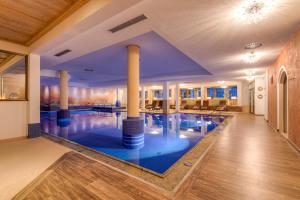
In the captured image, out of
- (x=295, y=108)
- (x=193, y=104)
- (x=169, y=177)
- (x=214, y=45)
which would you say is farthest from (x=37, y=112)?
(x=193, y=104)

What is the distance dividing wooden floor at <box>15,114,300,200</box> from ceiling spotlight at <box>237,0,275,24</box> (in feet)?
8.42

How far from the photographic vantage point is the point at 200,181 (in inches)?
82.2

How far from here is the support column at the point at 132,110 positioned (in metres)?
4.41

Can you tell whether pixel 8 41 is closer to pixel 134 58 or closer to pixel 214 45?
pixel 134 58

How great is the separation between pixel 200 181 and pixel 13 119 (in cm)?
515

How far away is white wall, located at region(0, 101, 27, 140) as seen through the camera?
13.5 ft

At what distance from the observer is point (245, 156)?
301 centimetres

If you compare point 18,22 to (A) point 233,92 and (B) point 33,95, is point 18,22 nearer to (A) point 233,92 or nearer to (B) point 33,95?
(B) point 33,95

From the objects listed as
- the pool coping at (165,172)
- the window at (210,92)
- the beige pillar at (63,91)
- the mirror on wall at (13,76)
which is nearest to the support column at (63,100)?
the beige pillar at (63,91)

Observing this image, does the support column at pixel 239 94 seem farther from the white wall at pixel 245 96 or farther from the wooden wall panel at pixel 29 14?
the wooden wall panel at pixel 29 14

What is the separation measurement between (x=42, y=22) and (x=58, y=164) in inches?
118

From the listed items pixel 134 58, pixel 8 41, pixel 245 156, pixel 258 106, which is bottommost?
pixel 245 156

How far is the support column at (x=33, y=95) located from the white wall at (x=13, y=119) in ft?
0.50

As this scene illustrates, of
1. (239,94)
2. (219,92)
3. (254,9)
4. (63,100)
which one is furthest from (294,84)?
(219,92)
